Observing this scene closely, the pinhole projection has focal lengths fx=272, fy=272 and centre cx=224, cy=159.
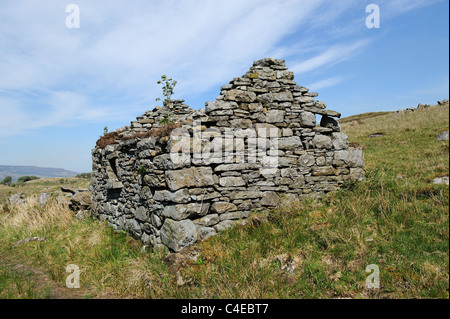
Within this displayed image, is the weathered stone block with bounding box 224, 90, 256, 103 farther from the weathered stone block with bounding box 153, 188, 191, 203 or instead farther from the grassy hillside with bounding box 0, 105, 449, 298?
the grassy hillside with bounding box 0, 105, 449, 298

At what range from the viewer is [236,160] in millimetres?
6215

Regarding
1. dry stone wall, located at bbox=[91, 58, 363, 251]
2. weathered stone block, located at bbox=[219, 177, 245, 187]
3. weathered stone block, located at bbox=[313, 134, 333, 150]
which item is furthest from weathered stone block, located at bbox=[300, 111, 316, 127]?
weathered stone block, located at bbox=[219, 177, 245, 187]

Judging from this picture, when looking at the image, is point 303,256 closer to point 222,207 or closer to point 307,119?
point 222,207

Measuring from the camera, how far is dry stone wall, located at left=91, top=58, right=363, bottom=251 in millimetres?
5723

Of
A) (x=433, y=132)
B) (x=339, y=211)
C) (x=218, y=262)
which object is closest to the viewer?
(x=218, y=262)

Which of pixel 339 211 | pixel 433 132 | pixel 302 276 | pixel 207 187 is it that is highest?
pixel 433 132

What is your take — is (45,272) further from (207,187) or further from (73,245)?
(207,187)

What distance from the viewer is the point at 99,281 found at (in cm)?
539

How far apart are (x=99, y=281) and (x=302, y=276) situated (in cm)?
391

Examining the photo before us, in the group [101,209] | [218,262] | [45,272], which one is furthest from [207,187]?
[101,209]

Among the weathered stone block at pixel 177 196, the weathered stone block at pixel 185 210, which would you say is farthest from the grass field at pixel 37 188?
the weathered stone block at pixel 185 210

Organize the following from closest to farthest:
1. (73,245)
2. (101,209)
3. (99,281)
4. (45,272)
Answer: (99,281) → (45,272) → (73,245) → (101,209)

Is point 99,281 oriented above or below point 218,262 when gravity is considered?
below
